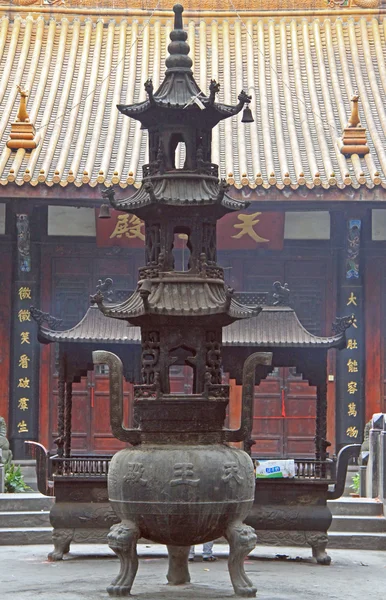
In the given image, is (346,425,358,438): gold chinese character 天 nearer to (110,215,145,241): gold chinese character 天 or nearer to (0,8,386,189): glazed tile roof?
(0,8,386,189): glazed tile roof

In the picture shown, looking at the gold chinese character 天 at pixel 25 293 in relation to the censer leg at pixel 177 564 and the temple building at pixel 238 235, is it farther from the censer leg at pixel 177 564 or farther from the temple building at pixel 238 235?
the censer leg at pixel 177 564

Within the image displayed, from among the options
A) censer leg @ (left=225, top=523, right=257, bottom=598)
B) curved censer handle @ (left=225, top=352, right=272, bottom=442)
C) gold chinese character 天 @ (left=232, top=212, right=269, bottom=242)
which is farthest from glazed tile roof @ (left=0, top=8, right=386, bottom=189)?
censer leg @ (left=225, top=523, right=257, bottom=598)

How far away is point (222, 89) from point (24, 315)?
5.07m

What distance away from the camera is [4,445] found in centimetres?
1789

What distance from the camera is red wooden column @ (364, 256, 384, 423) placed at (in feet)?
61.9

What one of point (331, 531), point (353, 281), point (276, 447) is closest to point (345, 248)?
point (353, 281)

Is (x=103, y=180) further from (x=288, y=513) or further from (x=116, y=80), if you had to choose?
(x=288, y=513)

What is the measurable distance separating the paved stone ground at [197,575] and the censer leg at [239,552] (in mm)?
113

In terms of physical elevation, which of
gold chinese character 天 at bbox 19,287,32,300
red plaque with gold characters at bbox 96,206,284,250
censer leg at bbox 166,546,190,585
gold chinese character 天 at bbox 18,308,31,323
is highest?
red plaque with gold characters at bbox 96,206,284,250

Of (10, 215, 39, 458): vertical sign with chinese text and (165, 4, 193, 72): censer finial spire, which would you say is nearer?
(165, 4, 193, 72): censer finial spire

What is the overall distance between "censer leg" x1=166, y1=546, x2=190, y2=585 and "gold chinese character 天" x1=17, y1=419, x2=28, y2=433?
25.1 feet

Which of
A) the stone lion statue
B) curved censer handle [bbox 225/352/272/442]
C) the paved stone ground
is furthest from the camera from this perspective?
the stone lion statue

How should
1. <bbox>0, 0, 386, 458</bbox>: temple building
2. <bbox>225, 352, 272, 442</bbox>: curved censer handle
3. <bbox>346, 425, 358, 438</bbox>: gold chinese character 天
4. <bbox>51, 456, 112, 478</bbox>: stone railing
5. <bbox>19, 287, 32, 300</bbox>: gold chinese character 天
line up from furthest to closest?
<bbox>19, 287, 32, 300</bbox>: gold chinese character 天, <bbox>346, 425, 358, 438</bbox>: gold chinese character 天, <bbox>0, 0, 386, 458</bbox>: temple building, <bbox>51, 456, 112, 478</bbox>: stone railing, <bbox>225, 352, 272, 442</bbox>: curved censer handle

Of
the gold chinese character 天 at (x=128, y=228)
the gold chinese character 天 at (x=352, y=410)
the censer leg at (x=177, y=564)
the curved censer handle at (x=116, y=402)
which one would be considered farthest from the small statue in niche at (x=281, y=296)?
the gold chinese character 天 at (x=128, y=228)
